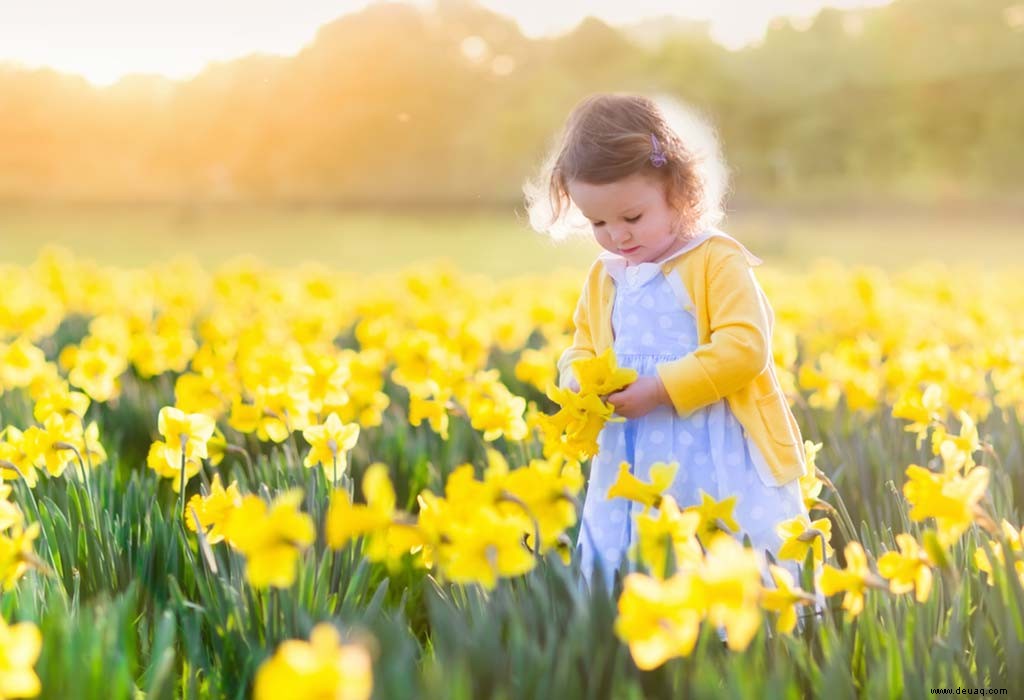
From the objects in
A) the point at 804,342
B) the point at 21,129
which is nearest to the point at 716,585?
the point at 804,342

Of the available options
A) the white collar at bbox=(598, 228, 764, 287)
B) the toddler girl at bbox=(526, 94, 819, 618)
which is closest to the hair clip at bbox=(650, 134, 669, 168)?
the toddler girl at bbox=(526, 94, 819, 618)

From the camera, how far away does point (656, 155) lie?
223 centimetres

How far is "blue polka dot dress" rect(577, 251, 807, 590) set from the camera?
7.35 feet

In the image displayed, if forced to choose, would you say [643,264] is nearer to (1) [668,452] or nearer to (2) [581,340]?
(2) [581,340]

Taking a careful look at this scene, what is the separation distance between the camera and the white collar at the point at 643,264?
7.54 ft

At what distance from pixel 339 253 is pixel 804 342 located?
61.4 ft

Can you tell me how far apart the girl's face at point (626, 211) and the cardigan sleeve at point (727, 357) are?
0.21 metres

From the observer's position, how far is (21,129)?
18844 millimetres

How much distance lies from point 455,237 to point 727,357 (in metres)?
22.9

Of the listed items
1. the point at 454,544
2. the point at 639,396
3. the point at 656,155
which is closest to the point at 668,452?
the point at 639,396

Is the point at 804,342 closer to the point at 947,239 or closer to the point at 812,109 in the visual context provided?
the point at 947,239

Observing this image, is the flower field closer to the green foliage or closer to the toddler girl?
the toddler girl

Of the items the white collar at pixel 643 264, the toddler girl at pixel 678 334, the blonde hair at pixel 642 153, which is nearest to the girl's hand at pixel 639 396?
the toddler girl at pixel 678 334

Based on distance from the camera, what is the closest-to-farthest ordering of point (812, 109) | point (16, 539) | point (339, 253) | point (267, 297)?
point (16, 539) < point (267, 297) < point (339, 253) < point (812, 109)
